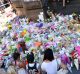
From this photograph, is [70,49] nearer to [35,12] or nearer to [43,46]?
[43,46]

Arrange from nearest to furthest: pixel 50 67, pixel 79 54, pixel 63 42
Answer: pixel 50 67 → pixel 79 54 → pixel 63 42

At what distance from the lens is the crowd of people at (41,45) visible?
738cm

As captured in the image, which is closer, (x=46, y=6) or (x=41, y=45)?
(x=41, y=45)

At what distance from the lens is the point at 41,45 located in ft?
30.3

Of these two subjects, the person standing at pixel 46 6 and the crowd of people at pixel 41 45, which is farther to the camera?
the person standing at pixel 46 6

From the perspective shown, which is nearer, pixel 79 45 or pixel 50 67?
pixel 50 67

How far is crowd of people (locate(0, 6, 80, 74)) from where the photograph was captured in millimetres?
7379

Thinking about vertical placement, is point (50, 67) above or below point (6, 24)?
above

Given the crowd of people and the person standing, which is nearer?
the crowd of people

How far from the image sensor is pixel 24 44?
8914 millimetres

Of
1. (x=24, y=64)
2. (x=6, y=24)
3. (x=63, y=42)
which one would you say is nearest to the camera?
(x=24, y=64)

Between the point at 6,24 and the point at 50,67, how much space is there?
198 inches

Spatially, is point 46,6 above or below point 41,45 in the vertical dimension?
above

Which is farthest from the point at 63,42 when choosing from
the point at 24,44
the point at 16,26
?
the point at 16,26
